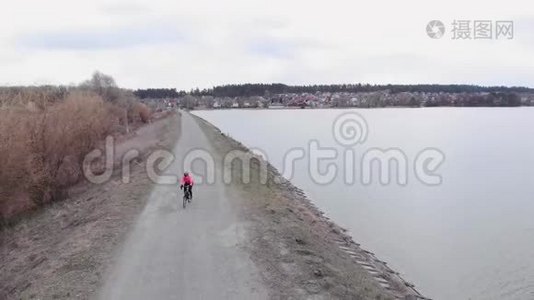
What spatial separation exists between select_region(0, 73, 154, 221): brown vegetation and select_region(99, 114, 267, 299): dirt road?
6.36 meters

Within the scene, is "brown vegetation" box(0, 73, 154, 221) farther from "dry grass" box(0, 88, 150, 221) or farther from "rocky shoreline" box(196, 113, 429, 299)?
"rocky shoreline" box(196, 113, 429, 299)

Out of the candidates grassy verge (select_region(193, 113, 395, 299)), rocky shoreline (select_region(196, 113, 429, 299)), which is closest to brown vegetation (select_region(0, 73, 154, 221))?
grassy verge (select_region(193, 113, 395, 299))

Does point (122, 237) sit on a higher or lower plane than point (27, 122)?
lower

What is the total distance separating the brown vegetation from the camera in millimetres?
Answer: 24234

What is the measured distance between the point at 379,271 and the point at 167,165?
22.1m

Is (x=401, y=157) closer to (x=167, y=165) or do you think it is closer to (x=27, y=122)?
(x=167, y=165)

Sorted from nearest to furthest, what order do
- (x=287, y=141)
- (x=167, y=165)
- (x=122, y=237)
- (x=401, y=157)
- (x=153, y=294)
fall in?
(x=153, y=294) → (x=122, y=237) → (x=167, y=165) → (x=401, y=157) → (x=287, y=141)

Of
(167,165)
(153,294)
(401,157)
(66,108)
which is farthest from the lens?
(401,157)

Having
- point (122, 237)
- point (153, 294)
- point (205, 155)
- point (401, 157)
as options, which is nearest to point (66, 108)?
point (205, 155)

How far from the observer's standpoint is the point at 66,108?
114ft

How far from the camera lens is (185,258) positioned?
16172 millimetres

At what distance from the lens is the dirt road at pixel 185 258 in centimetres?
1362

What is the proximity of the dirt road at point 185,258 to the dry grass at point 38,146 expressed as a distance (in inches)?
251

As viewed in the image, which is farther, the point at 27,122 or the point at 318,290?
the point at 27,122
